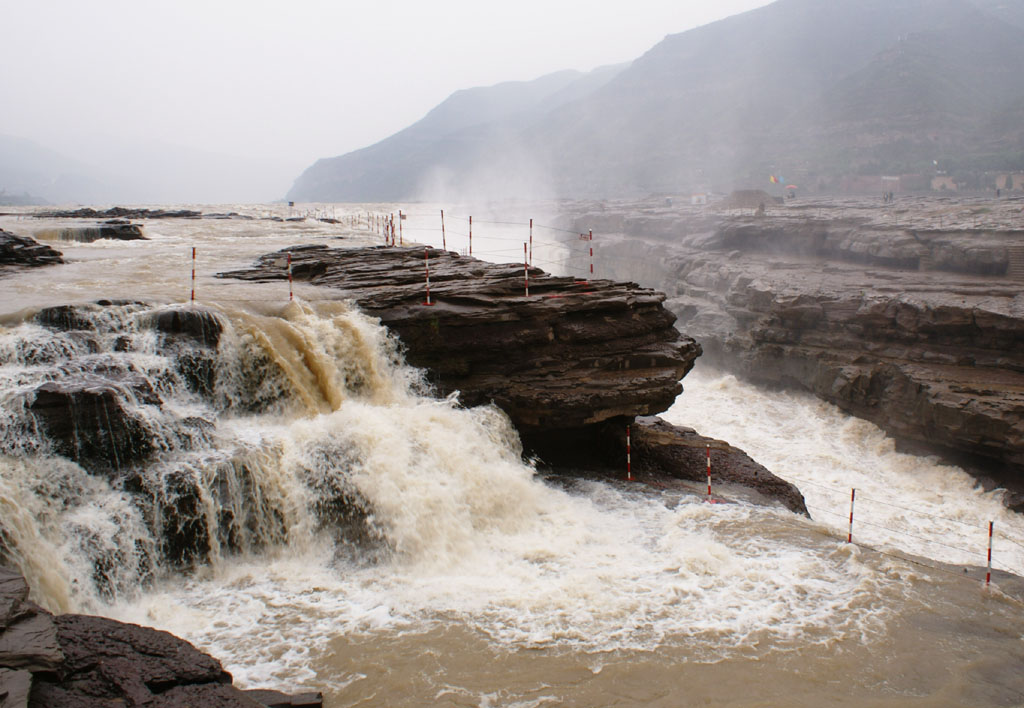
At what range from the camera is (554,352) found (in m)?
12.8

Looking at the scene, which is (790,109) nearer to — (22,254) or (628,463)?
(628,463)

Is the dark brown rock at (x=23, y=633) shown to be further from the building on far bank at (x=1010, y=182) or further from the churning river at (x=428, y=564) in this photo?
the building on far bank at (x=1010, y=182)

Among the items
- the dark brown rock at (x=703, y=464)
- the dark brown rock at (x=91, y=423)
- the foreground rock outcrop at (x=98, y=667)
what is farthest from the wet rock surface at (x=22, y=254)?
the dark brown rock at (x=703, y=464)

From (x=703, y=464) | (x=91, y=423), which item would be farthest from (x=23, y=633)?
(x=703, y=464)

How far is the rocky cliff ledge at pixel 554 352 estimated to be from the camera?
12.2 meters

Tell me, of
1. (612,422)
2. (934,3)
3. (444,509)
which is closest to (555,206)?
(612,422)

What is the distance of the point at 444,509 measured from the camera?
9.53 m

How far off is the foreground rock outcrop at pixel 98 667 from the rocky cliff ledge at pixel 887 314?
1738 cm

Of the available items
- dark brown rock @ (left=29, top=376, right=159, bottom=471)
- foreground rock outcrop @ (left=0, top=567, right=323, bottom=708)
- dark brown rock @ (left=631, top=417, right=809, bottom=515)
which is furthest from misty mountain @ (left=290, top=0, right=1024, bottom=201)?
foreground rock outcrop @ (left=0, top=567, right=323, bottom=708)

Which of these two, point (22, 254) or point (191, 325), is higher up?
point (22, 254)

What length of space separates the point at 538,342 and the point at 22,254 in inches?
458

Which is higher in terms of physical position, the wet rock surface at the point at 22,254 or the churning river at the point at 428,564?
the wet rock surface at the point at 22,254

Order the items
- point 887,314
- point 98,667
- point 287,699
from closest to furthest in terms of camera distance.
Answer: point 98,667, point 287,699, point 887,314

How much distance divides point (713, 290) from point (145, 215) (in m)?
29.1
